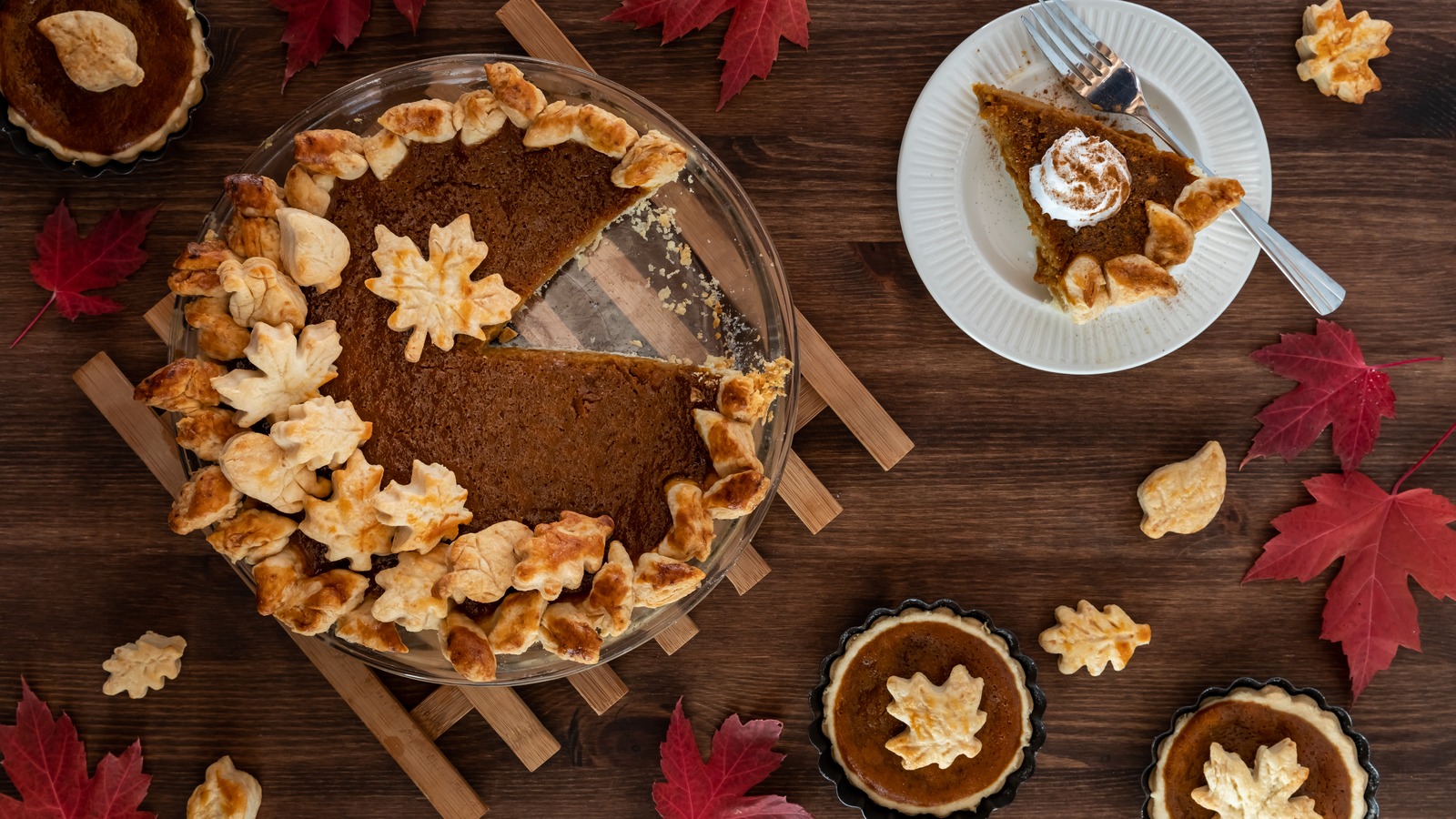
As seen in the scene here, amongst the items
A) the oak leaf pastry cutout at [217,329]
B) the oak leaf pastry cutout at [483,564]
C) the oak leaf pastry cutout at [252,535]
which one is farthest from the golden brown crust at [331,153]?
the oak leaf pastry cutout at [483,564]

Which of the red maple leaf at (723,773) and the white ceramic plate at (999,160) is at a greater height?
the white ceramic plate at (999,160)

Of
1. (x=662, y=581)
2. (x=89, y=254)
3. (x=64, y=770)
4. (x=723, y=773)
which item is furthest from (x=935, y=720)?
(x=89, y=254)

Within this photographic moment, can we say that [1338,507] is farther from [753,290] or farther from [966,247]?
[753,290]

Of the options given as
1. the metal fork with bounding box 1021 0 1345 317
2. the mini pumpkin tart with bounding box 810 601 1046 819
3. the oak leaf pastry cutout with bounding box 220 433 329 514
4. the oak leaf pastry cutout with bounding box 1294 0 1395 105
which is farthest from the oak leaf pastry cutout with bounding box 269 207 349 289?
the oak leaf pastry cutout with bounding box 1294 0 1395 105

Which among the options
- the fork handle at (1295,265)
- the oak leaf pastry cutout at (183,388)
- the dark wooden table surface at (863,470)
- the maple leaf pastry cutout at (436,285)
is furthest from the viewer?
the dark wooden table surface at (863,470)

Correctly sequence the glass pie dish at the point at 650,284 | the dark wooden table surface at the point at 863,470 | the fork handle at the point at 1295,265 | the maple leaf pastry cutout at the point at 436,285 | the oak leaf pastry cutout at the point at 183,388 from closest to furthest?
the oak leaf pastry cutout at the point at 183,388 < the maple leaf pastry cutout at the point at 436,285 < the glass pie dish at the point at 650,284 < the fork handle at the point at 1295,265 < the dark wooden table surface at the point at 863,470

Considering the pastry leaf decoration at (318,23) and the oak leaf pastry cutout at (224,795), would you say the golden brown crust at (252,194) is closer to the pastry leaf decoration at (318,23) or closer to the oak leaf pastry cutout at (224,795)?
the pastry leaf decoration at (318,23)

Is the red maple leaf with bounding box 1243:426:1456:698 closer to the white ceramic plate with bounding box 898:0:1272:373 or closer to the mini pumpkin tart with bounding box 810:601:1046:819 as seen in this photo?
the white ceramic plate with bounding box 898:0:1272:373

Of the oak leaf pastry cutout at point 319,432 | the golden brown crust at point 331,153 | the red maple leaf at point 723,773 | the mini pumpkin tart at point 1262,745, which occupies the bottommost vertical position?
the mini pumpkin tart at point 1262,745
